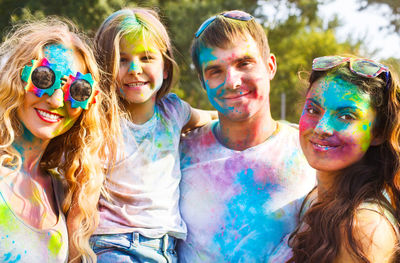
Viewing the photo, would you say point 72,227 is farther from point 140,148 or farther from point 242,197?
point 242,197

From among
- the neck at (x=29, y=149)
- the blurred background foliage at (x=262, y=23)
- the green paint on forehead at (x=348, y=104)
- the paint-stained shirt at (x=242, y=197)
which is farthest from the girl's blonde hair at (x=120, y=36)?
the blurred background foliage at (x=262, y=23)

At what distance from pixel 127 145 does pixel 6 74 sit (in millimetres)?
842

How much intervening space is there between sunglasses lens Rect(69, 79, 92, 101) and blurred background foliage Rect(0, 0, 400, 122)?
695cm

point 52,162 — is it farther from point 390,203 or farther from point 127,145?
point 390,203

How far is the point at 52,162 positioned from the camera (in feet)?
8.07

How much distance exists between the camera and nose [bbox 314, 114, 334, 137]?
7.14 ft

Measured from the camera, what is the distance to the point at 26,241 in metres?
2.06

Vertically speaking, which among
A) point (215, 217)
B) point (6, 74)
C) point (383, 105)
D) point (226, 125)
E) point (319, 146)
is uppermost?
point (6, 74)

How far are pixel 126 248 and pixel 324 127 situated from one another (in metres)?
1.30

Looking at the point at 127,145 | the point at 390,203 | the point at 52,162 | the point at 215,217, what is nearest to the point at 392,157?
the point at 390,203

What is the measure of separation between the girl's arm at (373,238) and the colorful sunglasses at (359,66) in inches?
27.0

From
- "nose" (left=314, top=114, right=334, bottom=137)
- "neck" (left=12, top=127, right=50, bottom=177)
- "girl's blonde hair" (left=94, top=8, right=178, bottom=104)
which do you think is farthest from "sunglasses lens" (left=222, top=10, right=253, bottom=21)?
"neck" (left=12, top=127, right=50, bottom=177)

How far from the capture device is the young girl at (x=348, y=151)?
200 centimetres

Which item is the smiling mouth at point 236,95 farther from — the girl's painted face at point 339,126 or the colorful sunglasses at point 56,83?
the colorful sunglasses at point 56,83
